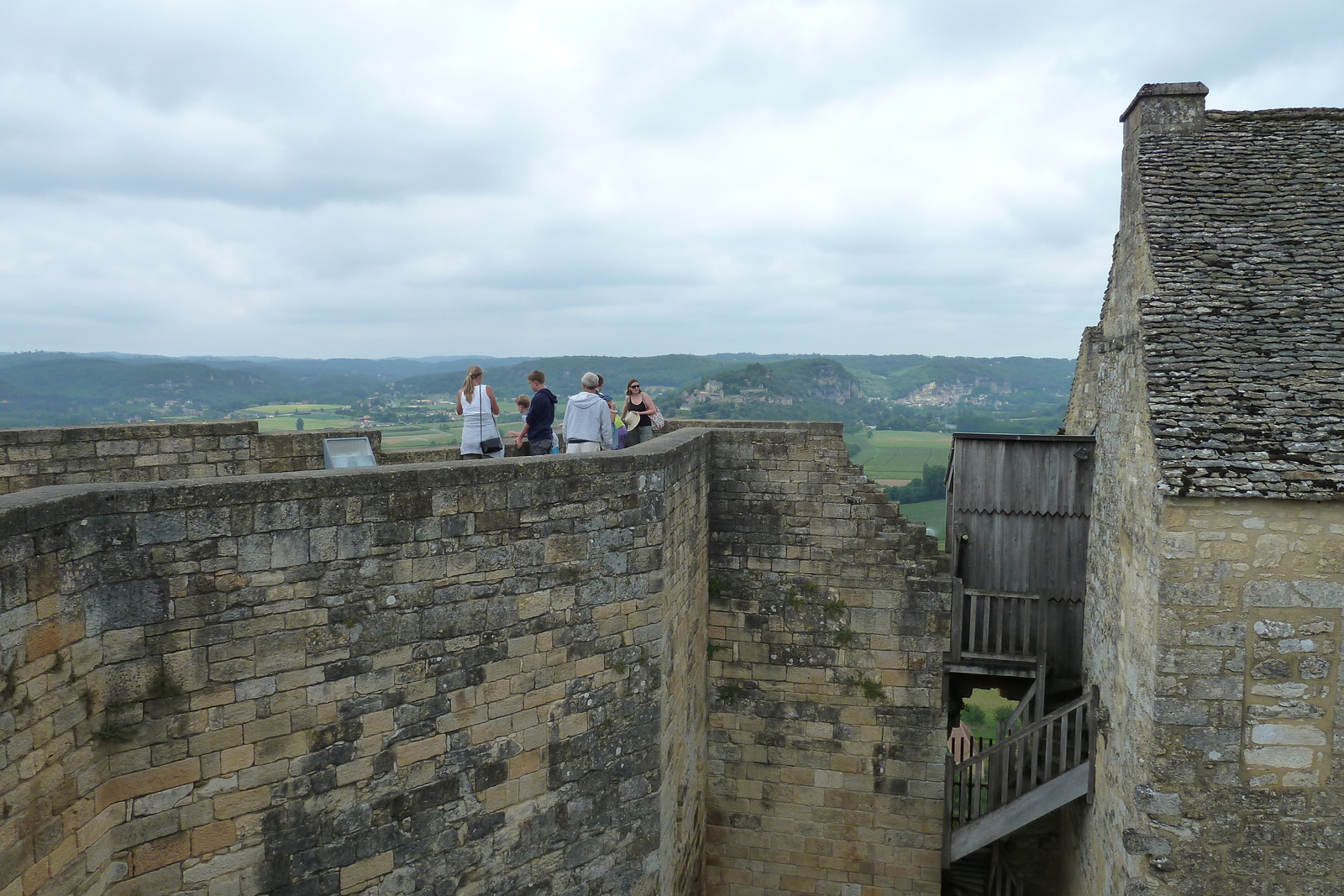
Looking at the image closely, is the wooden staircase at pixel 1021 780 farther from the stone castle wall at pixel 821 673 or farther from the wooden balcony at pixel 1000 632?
the wooden balcony at pixel 1000 632

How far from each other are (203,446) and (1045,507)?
8.60 m

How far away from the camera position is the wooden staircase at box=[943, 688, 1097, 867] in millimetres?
8086

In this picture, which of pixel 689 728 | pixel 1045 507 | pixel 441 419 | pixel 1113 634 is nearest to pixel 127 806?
pixel 689 728

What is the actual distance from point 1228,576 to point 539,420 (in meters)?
6.09

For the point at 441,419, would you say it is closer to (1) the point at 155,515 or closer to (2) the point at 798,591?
(2) the point at 798,591

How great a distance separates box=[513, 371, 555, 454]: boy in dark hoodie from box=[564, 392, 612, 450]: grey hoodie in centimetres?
60

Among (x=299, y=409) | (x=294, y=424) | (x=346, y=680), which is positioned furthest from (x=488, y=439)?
(x=299, y=409)

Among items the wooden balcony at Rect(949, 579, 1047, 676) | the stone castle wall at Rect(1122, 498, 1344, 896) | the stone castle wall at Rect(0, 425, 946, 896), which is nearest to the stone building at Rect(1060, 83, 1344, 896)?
the stone castle wall at Rect(1122, 498, 1344, 896)

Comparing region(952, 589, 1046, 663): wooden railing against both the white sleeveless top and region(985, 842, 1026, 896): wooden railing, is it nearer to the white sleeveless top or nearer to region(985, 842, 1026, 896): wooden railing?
region(985, 842, 1026, 896): wooden railing

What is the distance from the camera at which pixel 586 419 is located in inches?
310

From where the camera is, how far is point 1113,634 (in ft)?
24.5

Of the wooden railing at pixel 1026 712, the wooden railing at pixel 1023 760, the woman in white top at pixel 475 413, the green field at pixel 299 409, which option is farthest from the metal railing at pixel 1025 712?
the green field at pixel 299 409

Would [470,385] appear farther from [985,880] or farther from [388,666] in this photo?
[985,880]

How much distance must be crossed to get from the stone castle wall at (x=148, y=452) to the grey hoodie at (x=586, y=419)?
2.09m
